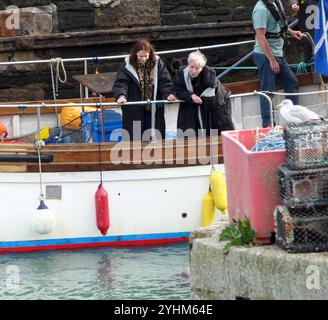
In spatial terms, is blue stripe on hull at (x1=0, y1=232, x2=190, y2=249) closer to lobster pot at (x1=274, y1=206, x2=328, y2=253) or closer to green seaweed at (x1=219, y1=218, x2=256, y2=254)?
green seaweed at (x1=219, y1=218, x2=256, y2=254)

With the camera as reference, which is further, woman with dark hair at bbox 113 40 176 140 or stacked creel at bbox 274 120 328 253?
woman with dark hair at bbox 113 40 176 140

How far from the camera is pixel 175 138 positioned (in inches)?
449

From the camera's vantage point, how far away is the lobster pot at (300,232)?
6.50 metres

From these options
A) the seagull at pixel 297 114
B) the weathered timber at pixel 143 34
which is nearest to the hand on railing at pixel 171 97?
the seagull at pixel 297 114

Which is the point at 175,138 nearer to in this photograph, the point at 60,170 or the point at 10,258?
the point at 60,170

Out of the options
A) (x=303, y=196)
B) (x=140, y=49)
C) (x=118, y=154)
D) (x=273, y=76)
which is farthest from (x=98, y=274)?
(x=303, y=196)

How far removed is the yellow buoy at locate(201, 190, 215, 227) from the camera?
11109mm

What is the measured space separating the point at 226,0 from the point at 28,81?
9.29ft

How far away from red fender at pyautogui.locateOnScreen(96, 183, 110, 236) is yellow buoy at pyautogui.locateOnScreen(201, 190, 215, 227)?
89 centimetres

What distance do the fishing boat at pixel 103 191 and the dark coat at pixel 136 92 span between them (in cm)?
23

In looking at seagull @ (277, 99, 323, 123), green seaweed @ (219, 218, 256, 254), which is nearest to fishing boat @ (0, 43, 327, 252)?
seagull @ (277, 99, 323, 123)

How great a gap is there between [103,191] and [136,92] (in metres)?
1.00

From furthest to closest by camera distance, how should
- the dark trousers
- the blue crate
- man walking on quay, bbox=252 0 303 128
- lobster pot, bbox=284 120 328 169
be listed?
the dark trousers, man walking on quay, bbox=252 0 303 128, the blue crate, lobster pot, bbox=284 120 328 169

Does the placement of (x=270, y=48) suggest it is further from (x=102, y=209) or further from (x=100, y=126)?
(x=102, y=209)
